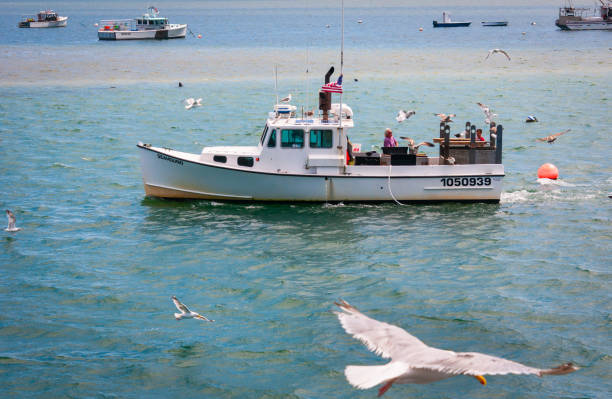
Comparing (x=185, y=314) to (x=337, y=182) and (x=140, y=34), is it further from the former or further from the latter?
(x=140, y=34)

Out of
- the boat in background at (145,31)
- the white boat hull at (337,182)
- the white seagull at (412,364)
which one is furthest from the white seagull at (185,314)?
the boat in background at (145,31)

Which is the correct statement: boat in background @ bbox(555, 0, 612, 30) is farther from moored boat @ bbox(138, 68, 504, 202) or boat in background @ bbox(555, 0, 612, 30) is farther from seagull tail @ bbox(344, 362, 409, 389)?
seagull tail @ bbox(344, 362, 409, 389)

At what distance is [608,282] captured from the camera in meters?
19.0

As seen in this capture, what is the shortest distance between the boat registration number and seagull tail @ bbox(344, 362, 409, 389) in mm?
14256

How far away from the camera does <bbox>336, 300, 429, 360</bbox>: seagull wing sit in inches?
453

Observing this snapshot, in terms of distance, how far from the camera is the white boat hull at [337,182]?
80.9ft

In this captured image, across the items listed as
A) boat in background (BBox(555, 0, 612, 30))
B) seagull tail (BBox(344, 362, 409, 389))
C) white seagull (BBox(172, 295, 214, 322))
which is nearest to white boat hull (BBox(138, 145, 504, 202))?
white seagull (BBox(172, 295, 214, 322))

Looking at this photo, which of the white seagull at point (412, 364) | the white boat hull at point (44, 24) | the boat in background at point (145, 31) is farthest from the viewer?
the white boat hull at point (44, 24)

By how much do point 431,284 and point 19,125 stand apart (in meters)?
31.1

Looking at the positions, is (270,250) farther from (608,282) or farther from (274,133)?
(608,282)

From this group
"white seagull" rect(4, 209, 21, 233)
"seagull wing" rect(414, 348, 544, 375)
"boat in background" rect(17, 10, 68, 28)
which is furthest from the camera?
"boat in background" rect(17, 10, 68, 28)

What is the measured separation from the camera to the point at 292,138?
Result: 81.1 feet

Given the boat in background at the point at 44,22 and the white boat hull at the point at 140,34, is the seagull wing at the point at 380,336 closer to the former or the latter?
the white boat hull at the point at 140,34

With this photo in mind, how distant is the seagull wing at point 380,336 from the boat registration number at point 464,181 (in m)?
13.0
